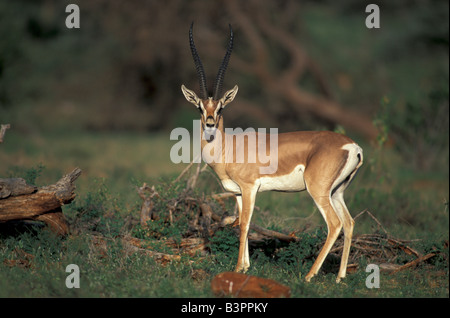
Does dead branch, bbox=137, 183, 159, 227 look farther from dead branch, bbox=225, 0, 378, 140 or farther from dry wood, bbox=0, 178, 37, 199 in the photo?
dead branch, bbox=225, 0, 378, 140

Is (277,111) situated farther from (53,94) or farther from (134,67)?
(53,94)

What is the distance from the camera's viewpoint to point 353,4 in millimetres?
35156

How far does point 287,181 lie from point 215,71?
1400cm

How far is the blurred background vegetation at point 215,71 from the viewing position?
16703 millimetres

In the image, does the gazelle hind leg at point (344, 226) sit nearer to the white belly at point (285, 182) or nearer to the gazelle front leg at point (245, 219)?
the white belly at point (285, 182)

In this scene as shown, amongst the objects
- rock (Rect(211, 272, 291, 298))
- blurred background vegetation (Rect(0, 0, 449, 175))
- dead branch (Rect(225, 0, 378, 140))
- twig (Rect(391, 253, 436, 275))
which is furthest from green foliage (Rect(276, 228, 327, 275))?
dead branch (Rect(225, 0, 378, 140))

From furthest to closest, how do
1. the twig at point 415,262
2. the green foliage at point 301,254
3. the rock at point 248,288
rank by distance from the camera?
1. the twig at point 415,262
2. the green foliage at point 301,254
3. the rock at point 248,288

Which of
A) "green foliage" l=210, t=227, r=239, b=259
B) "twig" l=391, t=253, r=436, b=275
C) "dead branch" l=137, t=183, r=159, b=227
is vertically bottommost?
"twig" l=391, t=253, r=436, b=275

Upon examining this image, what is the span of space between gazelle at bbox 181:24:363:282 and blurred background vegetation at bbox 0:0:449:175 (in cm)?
812

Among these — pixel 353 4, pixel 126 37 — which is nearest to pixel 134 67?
pixel 126 37

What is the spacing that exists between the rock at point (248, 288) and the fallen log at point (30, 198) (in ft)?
6.65

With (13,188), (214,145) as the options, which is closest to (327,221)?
(214,145)

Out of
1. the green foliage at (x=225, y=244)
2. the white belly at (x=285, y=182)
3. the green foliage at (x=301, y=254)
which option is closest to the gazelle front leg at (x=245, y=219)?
the white belly at (x=285, y=182)

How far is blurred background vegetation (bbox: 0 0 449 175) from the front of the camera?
54.8 ft
